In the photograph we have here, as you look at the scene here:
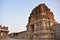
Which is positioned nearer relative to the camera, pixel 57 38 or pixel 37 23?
pixel 57 38

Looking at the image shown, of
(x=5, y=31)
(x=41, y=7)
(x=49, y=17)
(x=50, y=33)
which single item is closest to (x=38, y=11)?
(x=41, y=7)

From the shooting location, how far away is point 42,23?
17.5m

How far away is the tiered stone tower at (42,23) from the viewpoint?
16125 millimetres

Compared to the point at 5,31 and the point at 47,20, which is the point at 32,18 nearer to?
the point at 47,20

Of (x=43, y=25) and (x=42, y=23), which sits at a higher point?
(x=42, y=23)

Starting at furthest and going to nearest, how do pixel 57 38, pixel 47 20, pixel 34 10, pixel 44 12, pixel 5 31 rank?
pixel 5 31 → pixel 34 10 → pixel 44 12 → pixel 47 20 → pixel 57 38

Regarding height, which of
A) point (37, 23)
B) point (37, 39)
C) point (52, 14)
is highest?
point (52, 14)

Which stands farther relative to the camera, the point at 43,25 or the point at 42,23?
the point at 42,23

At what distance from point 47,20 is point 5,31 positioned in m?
15.5

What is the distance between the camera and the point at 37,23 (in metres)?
18.7

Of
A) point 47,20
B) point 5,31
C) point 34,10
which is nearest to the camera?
point 47,20

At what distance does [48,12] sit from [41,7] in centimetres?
171

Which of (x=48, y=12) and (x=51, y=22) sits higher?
(x=48, y=12)

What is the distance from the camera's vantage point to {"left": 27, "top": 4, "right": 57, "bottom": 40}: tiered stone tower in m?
16.1
